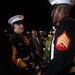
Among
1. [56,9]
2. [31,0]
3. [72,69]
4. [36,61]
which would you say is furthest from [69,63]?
[31,0]

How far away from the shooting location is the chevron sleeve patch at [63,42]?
3283 millimetres

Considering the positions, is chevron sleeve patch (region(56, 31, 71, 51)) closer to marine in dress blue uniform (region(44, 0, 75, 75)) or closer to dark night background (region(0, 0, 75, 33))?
marine in dress blue uniform (region(44, 0, 75, 75))

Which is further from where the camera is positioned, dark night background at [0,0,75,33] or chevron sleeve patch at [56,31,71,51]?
dark night background at [0,0,75,33]

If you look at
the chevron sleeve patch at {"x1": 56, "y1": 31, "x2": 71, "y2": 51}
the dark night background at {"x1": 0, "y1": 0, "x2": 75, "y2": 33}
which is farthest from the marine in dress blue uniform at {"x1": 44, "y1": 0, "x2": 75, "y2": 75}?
the dark night background at {"x1": 0, "y1": 0, "x2": 75, "y2": 33}

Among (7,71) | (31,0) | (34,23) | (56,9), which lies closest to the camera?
(7,71)

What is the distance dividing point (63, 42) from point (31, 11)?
1602 centimetres

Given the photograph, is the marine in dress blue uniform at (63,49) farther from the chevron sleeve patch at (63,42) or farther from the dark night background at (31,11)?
the dark night background at (31,11)

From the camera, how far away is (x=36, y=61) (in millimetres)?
8836

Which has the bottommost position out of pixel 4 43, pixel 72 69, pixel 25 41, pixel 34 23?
pixel 34 23

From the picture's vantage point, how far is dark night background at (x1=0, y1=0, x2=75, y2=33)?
1593 centimetres

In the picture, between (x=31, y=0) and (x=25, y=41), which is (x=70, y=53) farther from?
(x=31, y=0)

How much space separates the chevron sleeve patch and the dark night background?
39.3ft

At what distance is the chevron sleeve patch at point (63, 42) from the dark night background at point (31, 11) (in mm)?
11984

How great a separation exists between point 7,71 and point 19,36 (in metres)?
3.04
